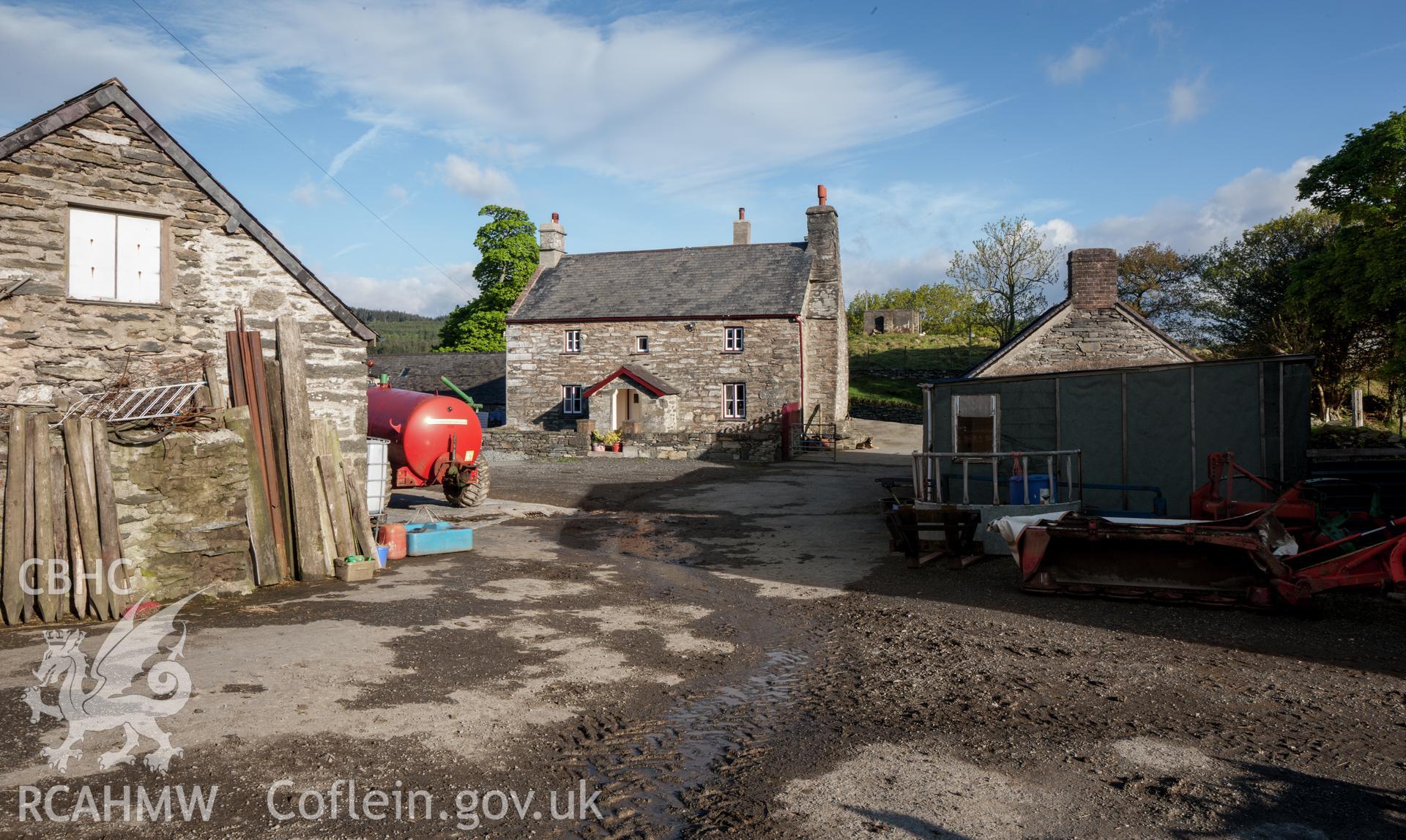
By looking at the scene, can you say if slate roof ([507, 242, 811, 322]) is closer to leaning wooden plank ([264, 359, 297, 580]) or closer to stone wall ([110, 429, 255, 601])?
leaning wooden plank ([264, 359, 297, 580])

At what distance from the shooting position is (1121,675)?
6348 millimetres

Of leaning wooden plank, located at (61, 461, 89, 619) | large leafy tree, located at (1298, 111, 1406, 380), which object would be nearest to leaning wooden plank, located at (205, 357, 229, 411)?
leaning wooden plank, located at (61, 461, 89, 619)

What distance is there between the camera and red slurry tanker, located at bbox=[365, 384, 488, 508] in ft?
50.7

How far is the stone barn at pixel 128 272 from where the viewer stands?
29.6ft

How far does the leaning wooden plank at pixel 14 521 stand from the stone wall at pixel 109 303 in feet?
11.3

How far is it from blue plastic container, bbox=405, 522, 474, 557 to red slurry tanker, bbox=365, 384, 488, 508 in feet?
11.6

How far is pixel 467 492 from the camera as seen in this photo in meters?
16.3

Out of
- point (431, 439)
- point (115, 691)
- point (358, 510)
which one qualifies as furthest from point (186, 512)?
point (431, 439)

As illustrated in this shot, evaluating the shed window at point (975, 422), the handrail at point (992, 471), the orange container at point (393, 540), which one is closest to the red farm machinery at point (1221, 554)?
the handrail at point (992, 471)

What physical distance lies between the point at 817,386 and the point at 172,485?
28.8 meters

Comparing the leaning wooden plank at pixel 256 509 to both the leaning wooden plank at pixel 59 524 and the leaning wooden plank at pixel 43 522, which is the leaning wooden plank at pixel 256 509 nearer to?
the leaning wooden plank at pixel 59 524

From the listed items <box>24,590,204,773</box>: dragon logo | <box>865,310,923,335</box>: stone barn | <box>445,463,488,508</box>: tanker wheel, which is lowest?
<box>24,590,204,773</box>: dragon logo

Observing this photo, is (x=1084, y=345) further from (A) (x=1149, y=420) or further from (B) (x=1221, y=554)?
(B) (x=1221, y=554)

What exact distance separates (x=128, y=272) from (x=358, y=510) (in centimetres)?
469
